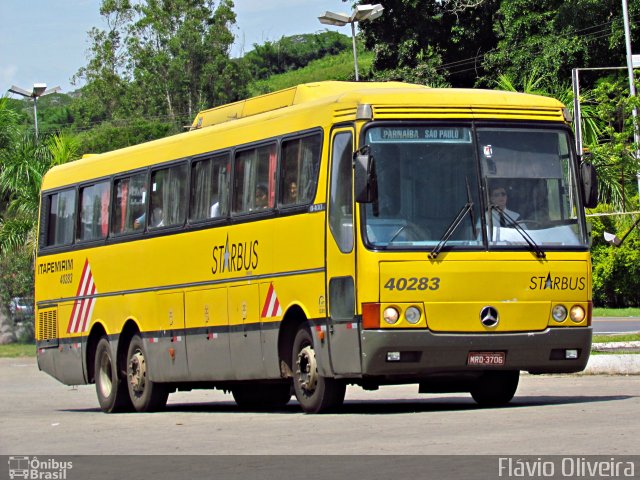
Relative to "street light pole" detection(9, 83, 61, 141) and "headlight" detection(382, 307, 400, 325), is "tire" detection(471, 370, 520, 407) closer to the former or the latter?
"headlight" detection(382, 307, 400, 325)

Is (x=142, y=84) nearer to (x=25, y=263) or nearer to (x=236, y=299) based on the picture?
(x=25, y=263)

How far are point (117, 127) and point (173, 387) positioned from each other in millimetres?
72607

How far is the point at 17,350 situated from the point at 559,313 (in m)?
31.0

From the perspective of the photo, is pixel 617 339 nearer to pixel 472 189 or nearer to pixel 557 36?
pixel 472 189

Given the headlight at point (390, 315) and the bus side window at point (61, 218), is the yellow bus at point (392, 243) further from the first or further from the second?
the bus side window at point (61, 218)

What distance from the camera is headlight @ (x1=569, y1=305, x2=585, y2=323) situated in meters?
15.5

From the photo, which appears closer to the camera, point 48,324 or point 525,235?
point 525,235

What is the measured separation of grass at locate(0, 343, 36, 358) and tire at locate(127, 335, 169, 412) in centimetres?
2266

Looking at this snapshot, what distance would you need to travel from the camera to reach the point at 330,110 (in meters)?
15.7

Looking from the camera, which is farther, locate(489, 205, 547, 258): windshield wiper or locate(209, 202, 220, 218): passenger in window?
locate(209, 202, 220, 218): passenger in window

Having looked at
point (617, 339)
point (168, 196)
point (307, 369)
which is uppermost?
point (168, 196)

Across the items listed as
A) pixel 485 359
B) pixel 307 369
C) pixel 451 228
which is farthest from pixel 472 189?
pixel 307 369

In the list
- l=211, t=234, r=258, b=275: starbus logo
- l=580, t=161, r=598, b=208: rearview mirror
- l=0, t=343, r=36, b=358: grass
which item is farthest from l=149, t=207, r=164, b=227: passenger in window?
l=0, t=343, r=36, b=358: grass
